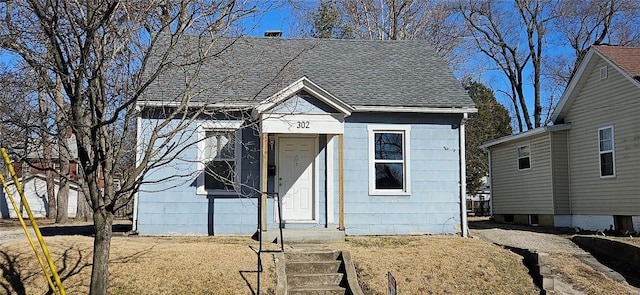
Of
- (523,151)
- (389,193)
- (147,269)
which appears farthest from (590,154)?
(147,269)

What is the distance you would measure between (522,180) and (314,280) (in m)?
12.6

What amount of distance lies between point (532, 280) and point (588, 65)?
9.38 m

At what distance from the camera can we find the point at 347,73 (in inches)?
637

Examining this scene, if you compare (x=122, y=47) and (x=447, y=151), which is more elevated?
(x=122, y=47)

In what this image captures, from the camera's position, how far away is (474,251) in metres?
12.0

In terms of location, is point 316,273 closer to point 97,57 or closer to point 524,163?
point 97,57

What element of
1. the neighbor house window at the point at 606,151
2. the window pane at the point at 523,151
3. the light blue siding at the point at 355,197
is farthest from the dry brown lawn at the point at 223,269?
the window pane at the point at 523,151

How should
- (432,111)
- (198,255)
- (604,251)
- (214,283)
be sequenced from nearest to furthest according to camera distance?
(214,283) < (198,255) < (604,251) < (432,111)

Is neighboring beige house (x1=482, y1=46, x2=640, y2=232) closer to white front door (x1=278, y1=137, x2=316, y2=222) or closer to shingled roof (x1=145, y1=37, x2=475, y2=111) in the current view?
shingled roof (x1=145, y1=37, x2=475, y2=111)

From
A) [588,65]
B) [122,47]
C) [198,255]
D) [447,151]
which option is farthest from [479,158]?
[122,47]

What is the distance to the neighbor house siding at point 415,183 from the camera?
14.4 metres

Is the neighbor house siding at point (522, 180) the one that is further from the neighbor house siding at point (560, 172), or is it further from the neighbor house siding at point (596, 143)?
the neighbor house siding at point (596, 143)

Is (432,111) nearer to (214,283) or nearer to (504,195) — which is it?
(214,283)

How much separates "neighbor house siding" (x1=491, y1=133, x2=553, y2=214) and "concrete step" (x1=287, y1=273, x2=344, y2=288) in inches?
429
